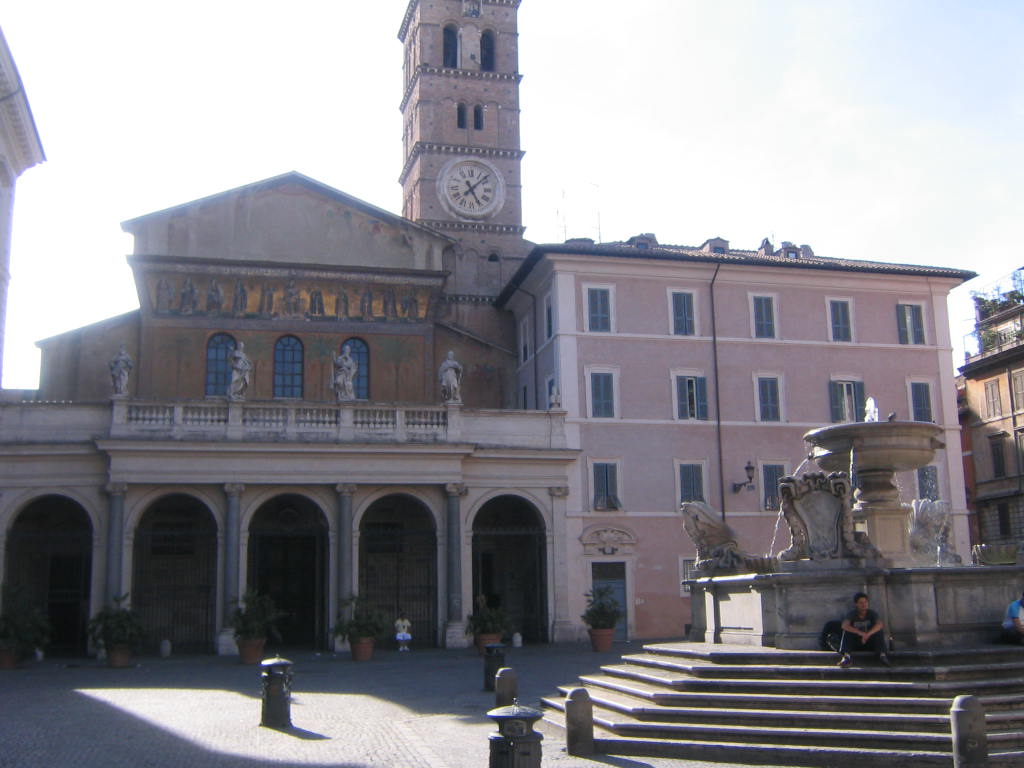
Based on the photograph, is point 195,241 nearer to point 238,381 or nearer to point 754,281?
point 238,381

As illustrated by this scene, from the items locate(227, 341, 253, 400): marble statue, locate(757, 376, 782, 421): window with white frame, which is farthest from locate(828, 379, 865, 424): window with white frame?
locate(227, 341, 253, 400): marble statue

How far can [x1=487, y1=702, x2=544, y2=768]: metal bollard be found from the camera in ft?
33.7

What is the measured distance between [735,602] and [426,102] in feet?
124

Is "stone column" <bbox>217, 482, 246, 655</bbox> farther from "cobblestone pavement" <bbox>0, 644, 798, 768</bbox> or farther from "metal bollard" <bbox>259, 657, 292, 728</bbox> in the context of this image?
"metal bollard" <bbox>259, 657, 292, 728</bbox>

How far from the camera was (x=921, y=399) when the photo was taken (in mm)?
37062

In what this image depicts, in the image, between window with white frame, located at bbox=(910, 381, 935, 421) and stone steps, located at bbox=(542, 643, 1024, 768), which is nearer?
stone steps, located at bbox=(542, 643, 1024, 768)

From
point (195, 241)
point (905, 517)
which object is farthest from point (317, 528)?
point (905, 517)

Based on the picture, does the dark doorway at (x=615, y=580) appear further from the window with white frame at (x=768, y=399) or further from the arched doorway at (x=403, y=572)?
the window with white frame at (x=768, y=399)

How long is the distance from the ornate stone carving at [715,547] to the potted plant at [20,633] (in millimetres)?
16757

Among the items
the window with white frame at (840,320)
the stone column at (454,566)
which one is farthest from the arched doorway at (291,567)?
the window with white frame at (840,320)

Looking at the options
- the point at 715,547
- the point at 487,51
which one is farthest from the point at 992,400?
the point at 715,547

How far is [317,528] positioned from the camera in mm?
31109

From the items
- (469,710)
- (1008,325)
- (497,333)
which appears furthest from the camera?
(1008,325)

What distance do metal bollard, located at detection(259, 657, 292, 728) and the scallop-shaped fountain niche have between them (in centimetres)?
858
